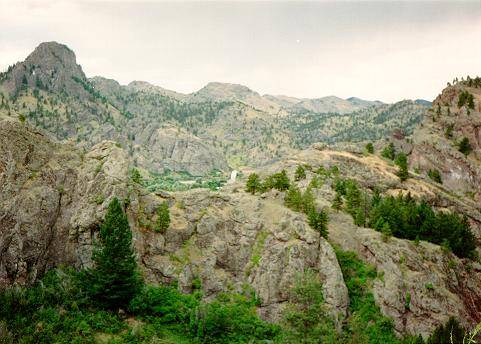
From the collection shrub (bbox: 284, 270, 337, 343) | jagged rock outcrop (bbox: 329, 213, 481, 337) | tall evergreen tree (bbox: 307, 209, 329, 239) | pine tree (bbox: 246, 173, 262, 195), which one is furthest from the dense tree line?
shrub (bbox: 284, 270, 337, 343)

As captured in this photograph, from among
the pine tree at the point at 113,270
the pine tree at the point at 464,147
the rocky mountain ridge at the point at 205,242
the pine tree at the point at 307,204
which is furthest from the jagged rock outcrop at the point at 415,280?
the pine tree at the point at 464,147

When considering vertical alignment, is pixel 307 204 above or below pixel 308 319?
above

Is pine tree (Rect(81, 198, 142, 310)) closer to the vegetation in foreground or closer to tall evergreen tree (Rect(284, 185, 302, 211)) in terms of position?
the vegetation in foreground

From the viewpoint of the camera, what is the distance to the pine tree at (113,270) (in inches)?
1649

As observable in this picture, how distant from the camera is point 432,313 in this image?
170ft

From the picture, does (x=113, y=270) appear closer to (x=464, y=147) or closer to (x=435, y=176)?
(x=435, y=176)

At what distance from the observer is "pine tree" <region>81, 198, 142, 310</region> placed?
137 ft

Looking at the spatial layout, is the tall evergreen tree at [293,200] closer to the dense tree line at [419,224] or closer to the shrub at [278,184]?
the shrub at [278,184]

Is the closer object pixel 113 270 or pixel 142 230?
pixel 113 270

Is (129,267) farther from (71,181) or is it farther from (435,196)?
(435,196)

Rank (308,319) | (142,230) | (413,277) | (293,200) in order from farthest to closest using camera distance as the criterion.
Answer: (293,200)
(413,277)
(142,230)
(308,319)

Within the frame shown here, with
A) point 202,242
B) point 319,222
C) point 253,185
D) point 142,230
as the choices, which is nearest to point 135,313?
point 142,230

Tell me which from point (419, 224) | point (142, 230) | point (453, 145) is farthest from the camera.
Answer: point (453, 145)

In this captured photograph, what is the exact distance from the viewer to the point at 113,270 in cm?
4194
